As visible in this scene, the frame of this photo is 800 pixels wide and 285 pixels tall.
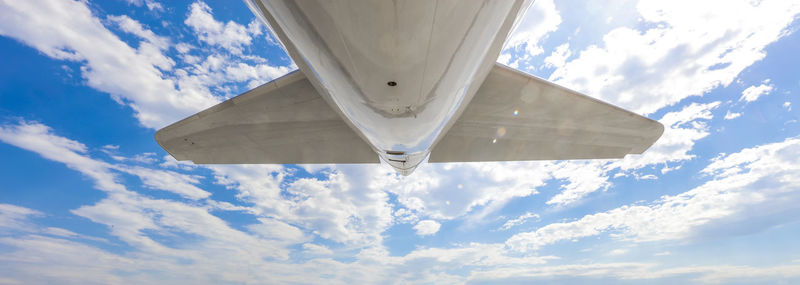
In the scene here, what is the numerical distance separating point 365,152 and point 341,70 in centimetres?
535

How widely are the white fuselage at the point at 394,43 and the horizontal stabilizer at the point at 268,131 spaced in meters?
2.43

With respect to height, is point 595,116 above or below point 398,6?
above

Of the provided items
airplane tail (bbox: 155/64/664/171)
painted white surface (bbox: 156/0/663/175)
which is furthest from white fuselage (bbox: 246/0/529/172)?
airplane tail (bbox: 155/64/664/171)

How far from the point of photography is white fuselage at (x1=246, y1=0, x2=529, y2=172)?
5.17ft

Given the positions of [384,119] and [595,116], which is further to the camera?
[595,116]

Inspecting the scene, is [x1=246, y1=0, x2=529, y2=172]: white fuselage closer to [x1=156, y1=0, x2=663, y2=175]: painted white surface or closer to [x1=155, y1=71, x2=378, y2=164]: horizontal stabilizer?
[x1=156, y1=0, x2=663, y2=175]: painted white surface

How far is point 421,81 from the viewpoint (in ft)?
7.73

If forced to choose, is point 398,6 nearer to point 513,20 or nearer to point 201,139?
point 513,20

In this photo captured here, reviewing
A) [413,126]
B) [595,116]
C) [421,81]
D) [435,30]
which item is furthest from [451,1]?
[595,116]

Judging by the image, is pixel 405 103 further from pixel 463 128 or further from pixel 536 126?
pixel 536 126

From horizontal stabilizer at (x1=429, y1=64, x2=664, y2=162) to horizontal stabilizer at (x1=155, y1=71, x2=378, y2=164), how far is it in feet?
8.79

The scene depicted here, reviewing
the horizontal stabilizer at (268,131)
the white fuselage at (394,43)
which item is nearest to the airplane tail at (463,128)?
the horizontal stabilizer at (268,131)

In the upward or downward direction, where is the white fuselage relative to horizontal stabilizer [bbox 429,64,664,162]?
downward

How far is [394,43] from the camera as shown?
69.9 inches
